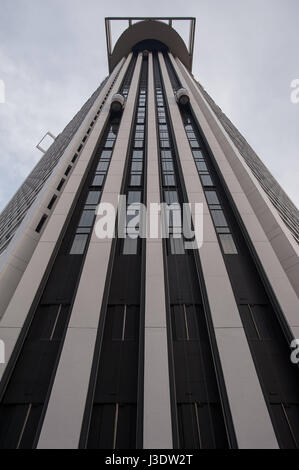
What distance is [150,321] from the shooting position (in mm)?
9211

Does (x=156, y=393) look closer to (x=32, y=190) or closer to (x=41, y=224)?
(x=41, y=224)

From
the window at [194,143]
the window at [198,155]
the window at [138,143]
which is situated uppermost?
the window at [138,143]

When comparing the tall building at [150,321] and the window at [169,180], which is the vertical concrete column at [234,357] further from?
the window at [169,180]

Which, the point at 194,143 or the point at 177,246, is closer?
the point at 177,246

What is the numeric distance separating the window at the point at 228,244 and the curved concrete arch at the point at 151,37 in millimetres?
69213

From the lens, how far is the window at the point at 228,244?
42.8ft

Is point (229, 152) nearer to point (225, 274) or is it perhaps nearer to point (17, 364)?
point (225, 274)

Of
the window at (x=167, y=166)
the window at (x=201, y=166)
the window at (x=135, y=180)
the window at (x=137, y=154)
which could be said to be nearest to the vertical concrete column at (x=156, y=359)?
the window at (x=135, y=180)

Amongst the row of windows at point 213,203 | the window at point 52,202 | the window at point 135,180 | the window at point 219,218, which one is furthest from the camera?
the window at point 135,180

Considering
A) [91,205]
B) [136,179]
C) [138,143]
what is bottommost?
[91,205]

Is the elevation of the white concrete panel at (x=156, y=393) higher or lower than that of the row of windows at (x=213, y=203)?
lower

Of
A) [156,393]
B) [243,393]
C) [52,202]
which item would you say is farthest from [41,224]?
[243,393]

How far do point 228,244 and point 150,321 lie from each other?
7235 mm

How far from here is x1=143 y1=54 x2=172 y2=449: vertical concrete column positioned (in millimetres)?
6656
